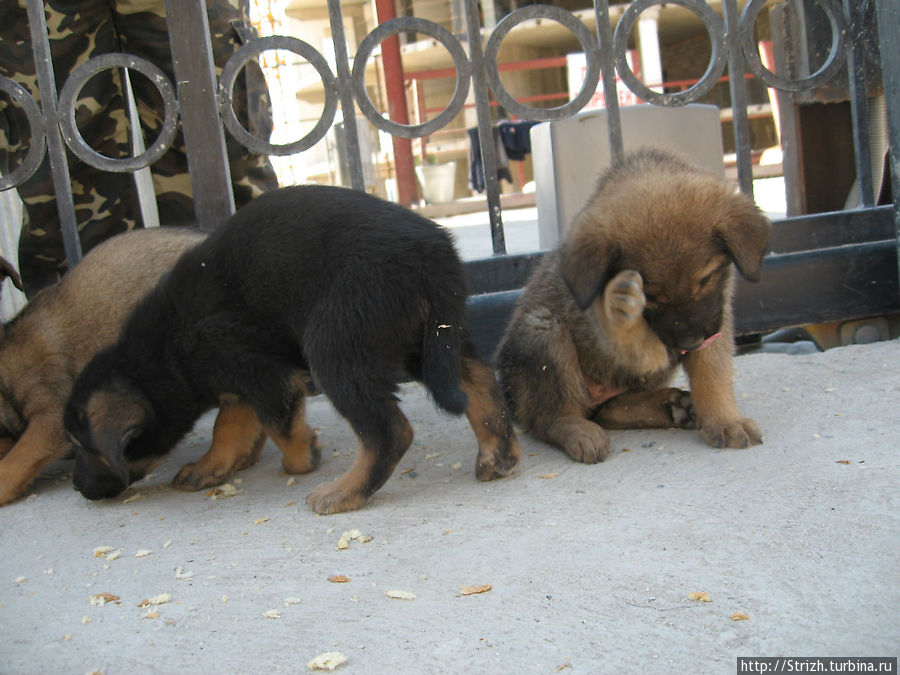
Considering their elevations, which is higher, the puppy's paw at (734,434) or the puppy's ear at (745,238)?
the puppy's ear at (745,238)

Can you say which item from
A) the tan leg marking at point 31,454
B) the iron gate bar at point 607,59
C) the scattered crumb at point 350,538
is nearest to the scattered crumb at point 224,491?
the tan leg marking at point 31,454

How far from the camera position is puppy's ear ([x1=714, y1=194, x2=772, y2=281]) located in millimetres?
2793

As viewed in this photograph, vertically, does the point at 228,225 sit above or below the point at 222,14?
below

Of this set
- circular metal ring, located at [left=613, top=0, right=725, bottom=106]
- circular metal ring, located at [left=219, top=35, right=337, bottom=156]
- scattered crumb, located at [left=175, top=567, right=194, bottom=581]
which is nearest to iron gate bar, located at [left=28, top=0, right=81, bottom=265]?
circular metal ring, located at [left=219, top=35, right=337, bottom=156]

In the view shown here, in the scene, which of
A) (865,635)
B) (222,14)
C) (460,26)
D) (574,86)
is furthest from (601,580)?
(460,26)

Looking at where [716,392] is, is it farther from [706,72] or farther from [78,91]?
[78,91]

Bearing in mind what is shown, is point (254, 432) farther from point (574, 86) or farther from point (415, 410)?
point (574, 86)

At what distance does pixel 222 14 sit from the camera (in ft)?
15.5

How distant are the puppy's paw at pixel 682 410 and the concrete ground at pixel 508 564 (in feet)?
0.20

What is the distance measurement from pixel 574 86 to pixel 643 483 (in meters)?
19.1

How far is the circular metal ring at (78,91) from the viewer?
3.65 metres

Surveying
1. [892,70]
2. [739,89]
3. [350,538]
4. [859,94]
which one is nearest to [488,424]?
[350,538]

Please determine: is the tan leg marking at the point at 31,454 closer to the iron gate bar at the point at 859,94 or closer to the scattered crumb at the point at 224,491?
the scattered crumb at the point at 224,491

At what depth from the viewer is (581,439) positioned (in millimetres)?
3068
